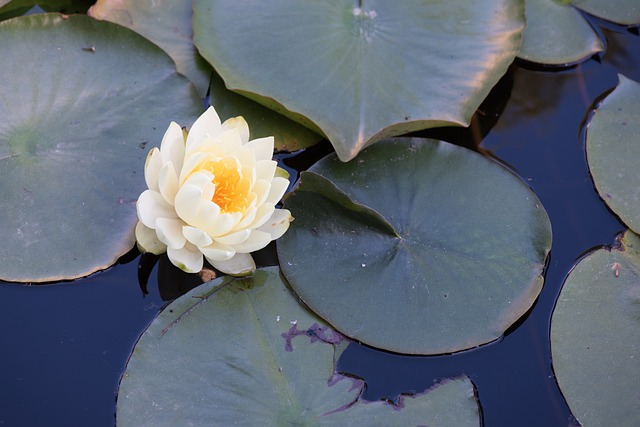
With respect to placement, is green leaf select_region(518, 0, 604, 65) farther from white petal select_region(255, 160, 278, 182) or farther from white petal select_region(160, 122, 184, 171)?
white petal select_region(160, 122, 184, 171)

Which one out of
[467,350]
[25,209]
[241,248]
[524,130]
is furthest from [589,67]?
[25,209]

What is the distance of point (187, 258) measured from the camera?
183 cm

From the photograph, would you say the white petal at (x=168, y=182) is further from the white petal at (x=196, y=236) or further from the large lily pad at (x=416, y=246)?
the large lily pad at (x=416, y=246)

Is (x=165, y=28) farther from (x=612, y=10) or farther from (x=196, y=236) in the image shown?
(x=612, y=10)

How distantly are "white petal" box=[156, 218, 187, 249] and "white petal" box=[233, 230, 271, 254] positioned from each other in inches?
6.4

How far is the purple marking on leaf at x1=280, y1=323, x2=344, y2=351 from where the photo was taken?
190cm

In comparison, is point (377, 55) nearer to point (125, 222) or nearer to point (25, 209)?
point (125, 222)

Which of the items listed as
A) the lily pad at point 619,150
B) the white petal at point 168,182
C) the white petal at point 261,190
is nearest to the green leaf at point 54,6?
the white petal at point 168,182

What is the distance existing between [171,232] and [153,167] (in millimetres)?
200

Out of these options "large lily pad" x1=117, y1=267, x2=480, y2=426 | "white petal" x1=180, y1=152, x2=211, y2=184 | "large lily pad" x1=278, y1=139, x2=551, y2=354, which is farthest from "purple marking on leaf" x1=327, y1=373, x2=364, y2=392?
"white petal" x1=180, y1=152, x2=211, y2=184

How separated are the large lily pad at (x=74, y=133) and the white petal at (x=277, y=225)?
1.40ft

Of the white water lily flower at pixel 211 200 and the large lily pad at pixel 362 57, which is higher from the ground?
the large lily pad at pixel 362 57

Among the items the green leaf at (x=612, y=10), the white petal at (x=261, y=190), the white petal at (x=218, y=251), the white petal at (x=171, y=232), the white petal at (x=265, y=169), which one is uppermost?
the green leaf at (x=612, y=10)

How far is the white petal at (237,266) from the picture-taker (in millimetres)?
1885
